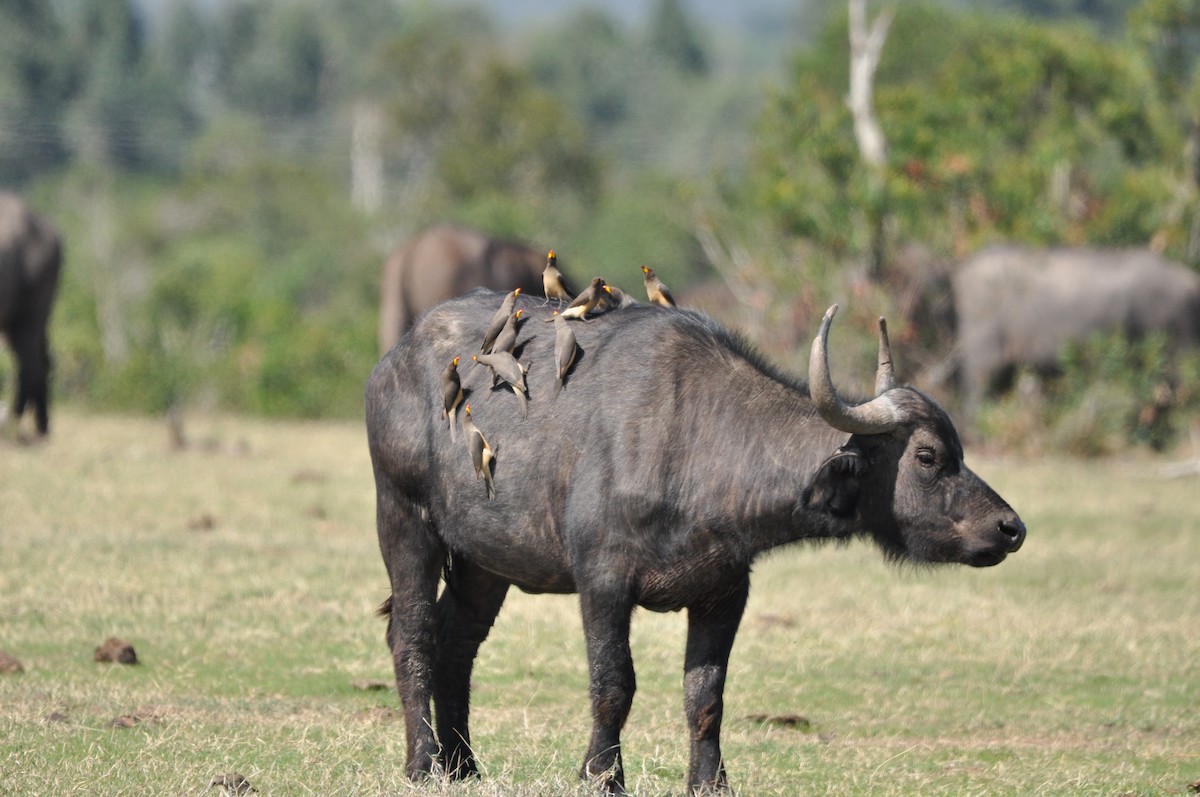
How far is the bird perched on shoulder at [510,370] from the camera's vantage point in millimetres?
7375

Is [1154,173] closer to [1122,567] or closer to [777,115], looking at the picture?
[777,115]

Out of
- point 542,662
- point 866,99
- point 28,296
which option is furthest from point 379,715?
point 866,99

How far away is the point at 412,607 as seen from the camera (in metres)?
7.75

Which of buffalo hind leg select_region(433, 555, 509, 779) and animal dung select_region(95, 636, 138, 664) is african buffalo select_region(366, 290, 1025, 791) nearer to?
buffalo hind leg select_region(433, 555, 509, 779)

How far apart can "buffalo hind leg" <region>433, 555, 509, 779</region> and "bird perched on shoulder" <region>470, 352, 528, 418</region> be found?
36.0 inches

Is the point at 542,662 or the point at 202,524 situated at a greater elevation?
the point at 202,524

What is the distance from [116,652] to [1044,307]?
14.8 meters

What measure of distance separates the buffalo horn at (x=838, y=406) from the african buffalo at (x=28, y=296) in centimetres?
1361

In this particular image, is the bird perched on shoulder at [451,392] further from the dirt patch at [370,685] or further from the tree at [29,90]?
the tree at [29,90]

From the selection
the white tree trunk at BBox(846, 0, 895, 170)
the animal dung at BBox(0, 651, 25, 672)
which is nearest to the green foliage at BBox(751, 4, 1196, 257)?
the white tree trunk at BBox(846, 0, 895, 170)

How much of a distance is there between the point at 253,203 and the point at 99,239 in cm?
2237

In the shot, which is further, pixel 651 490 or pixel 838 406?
pixel 651 490

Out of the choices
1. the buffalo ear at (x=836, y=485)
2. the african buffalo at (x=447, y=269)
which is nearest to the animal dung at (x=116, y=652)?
the buffalo ear at (x=836, y=485)

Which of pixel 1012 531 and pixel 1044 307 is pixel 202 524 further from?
pixel 1044 307
